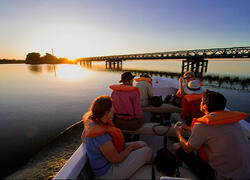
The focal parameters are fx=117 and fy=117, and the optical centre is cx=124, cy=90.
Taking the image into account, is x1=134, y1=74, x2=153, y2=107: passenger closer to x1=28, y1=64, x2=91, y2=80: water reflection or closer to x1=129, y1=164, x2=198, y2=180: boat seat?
x1=129, y1=164, x2=198, y2=180: boat seat

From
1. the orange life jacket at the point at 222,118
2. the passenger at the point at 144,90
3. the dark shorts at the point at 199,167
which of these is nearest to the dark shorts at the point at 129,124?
the dark shorts at the point at 199,167

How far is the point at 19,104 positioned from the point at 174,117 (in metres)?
10.5

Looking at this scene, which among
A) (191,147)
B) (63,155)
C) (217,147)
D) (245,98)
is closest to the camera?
(217,147)

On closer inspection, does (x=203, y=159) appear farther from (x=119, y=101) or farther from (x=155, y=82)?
(x=155, y=82)

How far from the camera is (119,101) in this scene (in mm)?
2621

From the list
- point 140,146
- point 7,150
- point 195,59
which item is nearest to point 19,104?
point 7,150

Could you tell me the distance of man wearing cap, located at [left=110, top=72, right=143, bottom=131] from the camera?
256cm

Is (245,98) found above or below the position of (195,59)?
below

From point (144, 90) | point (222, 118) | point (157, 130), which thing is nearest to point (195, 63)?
point (144, 90)

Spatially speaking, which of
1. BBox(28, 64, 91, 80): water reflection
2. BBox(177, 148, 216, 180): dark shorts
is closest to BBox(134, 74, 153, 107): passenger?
BBox(177, 148, 216, 180): dark shorts

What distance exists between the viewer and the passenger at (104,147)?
59.2 inches

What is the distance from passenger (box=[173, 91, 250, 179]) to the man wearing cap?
1.28 metres

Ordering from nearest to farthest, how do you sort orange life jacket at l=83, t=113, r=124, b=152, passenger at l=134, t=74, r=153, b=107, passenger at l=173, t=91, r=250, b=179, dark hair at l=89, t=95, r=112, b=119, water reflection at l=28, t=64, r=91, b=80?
passenger at l=173, t=91, r=250, b=179 → orange life jacket at l=83, t=113, r=124, b=152 → dark hair at l=89, t=95, r=112, b=119 → passenger at l=134, t=74, r=153, b=107 → water reflection at l=28, t=64, r=91, b=80

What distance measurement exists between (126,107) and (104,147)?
1.19 m
